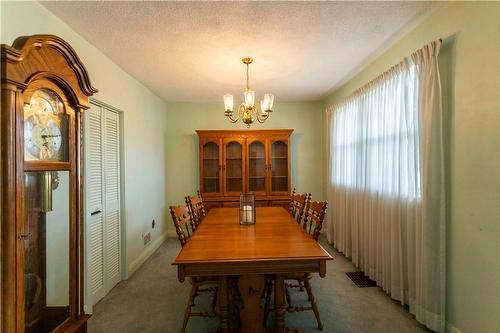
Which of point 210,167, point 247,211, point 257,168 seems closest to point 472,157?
point 247,211

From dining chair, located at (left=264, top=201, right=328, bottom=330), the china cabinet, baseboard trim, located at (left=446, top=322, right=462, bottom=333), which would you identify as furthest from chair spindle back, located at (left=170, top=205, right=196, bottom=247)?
baseboard trim, located at (left=446, top=322, right=462, bottom=333)

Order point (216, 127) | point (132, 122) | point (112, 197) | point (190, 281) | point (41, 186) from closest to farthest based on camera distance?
point (41, 186) → point (190, 281) → point (112, 197) → point (132, 122) → point (216, 127)

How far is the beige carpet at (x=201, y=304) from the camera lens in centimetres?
209

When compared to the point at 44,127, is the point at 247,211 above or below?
below

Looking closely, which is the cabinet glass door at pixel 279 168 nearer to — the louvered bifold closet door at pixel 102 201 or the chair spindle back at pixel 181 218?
the chair spindle back at pixel 181 218

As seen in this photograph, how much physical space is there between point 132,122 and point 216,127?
1700 mm

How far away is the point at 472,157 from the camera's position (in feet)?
5.51

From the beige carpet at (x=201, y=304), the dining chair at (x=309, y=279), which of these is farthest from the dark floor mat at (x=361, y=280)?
the dining chair at (x=309, y=279)

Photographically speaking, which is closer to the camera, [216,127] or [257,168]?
[257,168]

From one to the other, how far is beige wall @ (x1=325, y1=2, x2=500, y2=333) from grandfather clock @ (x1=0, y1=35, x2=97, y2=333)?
2462mm

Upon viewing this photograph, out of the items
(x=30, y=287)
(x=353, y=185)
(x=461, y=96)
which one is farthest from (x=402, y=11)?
(x=30, y=287)

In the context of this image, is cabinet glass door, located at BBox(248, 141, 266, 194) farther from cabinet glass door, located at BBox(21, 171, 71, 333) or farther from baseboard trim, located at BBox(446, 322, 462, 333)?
cabinet glass door, located at BBox(21, 171, 71, 333)

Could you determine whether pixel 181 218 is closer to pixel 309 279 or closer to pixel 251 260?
pixel 251 260

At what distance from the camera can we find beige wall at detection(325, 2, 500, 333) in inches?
60.7
